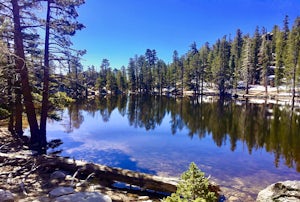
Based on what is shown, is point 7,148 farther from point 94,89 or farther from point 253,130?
point 94,89

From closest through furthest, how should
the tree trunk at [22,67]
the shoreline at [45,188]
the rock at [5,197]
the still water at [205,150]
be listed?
the rock at [5,197] < the shoreline at [45,188] < the still water at [205,150] < the tree trunk at [22,67]

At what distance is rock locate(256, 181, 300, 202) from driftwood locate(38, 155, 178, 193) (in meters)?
2.60

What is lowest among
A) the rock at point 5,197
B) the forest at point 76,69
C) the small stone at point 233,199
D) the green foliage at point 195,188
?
the small stone at point 233,199

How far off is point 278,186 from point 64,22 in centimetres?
1311

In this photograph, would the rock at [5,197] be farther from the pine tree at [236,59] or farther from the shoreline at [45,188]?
the pine tree at [236,59]

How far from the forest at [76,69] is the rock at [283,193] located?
8.81 m

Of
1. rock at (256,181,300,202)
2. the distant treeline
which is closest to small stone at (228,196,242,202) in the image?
rock at (256,181,300,202)

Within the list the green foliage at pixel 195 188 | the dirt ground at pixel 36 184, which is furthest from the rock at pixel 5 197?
the green foliage at pixel 195 188

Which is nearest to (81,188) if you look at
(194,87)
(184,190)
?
(184,190)

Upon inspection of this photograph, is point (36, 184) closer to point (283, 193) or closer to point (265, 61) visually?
point (283, 193)

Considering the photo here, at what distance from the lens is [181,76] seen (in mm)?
89188

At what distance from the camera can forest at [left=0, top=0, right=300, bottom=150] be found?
12367 millimetres

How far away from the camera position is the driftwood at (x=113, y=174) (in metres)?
7.67

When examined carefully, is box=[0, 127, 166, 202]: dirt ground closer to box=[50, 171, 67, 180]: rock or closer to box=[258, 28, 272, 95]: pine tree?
box=[50, 171, 67, 180]: rock
